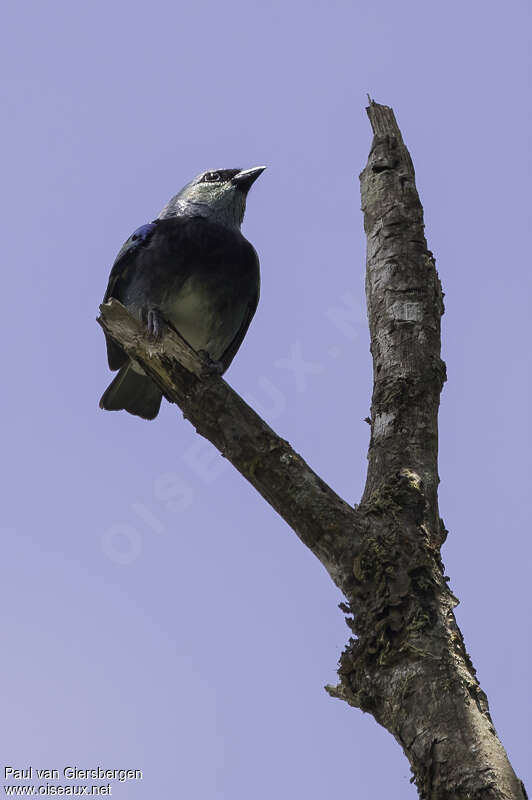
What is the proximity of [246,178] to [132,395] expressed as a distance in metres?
2.08

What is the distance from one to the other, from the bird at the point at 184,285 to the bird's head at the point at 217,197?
0.08 ft

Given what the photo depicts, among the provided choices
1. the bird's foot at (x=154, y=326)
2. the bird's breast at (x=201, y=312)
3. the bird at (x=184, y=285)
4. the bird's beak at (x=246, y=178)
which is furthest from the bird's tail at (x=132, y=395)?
the bird's beak at (x=246, y=178)

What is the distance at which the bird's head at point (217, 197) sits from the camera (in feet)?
21.0

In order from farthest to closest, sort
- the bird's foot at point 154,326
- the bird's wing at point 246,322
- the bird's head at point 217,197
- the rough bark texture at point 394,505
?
the bird's head at point 217,197
the bird's wing at point 246,322
the bird's foot at point 154,326
the rough bark texture at point 394,505

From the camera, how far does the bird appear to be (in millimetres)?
5535

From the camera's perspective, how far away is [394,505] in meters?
3.25

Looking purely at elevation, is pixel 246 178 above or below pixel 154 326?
above

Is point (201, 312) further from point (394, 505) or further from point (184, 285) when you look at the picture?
point (394, 505)

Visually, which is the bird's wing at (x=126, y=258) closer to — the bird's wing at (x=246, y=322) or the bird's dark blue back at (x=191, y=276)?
the bird's dark blue back at (x=191, y=276)

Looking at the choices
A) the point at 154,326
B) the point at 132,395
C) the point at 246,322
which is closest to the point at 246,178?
the point at 246,322

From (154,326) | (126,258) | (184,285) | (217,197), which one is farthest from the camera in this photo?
(217,197)

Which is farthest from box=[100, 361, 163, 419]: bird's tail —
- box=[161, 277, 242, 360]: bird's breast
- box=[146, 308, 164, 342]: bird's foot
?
box=[146, 308, 164, 342]: bird's foot

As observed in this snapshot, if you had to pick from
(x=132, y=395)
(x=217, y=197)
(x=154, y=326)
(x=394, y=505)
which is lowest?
(x=394, y=505)

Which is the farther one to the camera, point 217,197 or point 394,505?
point 217,197
